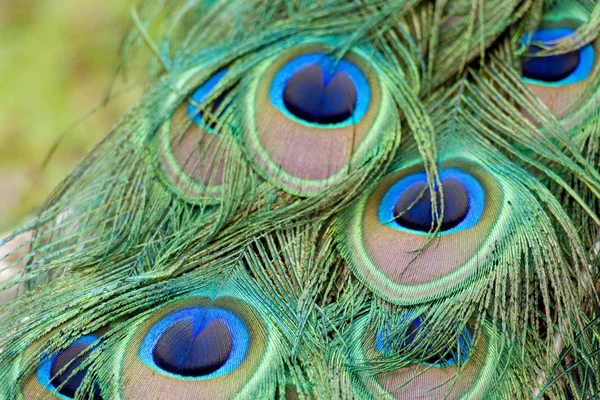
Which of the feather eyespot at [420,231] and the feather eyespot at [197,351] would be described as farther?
the feather eyespot at [420,231]

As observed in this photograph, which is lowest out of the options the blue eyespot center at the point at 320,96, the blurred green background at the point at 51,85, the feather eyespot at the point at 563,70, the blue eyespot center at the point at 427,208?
the blue eyespot center at the point at 427,208

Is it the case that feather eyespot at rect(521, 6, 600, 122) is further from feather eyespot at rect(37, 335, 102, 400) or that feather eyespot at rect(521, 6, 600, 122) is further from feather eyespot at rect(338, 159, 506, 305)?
feather eyespot at rect(37, 335, 102, 400)

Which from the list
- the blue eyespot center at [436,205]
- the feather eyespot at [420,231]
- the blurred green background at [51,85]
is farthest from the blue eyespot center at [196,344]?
the blurred green background at [51,85]

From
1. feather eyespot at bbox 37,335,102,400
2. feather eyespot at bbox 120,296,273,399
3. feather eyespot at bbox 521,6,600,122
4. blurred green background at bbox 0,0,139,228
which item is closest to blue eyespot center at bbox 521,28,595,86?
feather eyespot at bbox 521,6,600,122

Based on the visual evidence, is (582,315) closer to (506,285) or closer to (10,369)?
(506,285)

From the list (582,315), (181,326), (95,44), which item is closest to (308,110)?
(181,326)

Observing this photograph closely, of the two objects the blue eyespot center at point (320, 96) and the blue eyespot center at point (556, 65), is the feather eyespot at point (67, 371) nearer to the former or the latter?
the blue eyespot center at point (320, 96)

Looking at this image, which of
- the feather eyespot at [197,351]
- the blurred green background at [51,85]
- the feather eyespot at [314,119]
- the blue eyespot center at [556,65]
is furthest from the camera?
the blurred green background at [51,85]
